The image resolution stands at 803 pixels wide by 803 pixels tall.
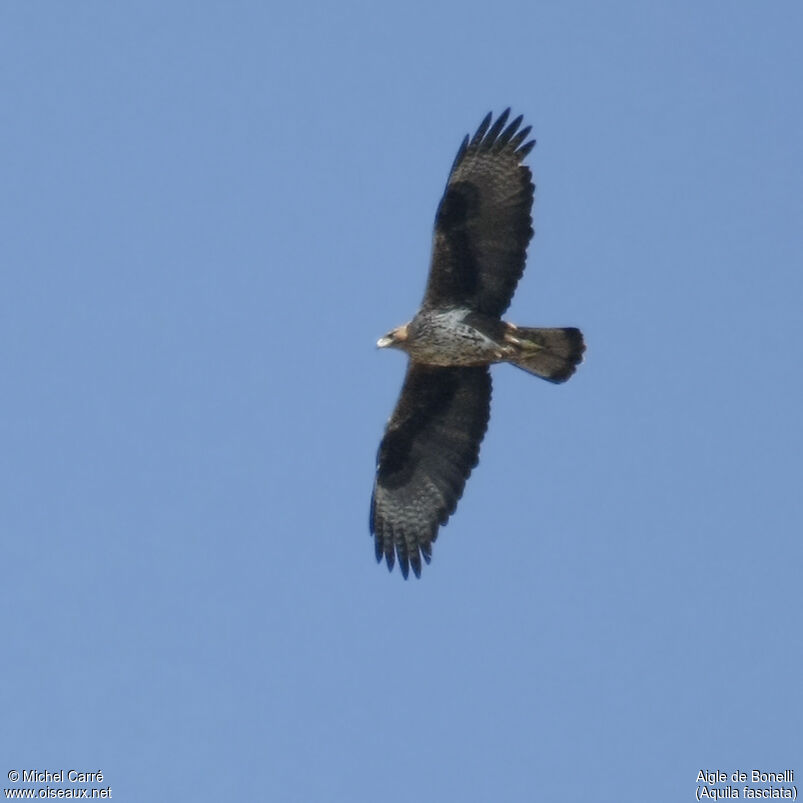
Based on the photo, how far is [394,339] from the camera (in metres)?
12.0

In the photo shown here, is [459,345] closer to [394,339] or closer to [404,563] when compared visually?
[394,339]

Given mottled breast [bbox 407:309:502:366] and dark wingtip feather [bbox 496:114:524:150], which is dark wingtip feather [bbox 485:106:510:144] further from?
mottled breast [bbox 407:309:502:366]

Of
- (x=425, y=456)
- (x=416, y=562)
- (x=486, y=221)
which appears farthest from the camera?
(x=416, y=562)

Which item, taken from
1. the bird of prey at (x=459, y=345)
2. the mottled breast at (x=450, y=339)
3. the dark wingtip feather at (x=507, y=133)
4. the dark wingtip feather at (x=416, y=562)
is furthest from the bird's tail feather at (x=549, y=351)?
the dark wingtip feather at (x=416, y=562)

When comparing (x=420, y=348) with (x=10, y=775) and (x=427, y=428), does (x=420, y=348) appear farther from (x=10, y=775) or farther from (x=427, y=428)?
(x=10, y=775)

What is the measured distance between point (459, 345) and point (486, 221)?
2.98ft

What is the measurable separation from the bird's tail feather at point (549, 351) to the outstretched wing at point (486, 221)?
0.32 meters

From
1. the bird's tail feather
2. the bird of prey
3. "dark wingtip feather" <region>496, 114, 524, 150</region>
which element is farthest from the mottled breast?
"dark wingtip feather" <region>496, 114, 524, 150</region>

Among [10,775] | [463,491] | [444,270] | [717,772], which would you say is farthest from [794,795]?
[10,775]

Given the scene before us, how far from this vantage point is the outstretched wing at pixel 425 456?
12328mm

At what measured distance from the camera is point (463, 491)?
12.5 metres

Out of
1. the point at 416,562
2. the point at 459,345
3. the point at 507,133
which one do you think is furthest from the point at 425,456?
the point at 507,133

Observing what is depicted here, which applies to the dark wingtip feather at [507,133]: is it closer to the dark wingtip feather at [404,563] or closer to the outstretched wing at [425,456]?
the outstretched wing at [425,456]

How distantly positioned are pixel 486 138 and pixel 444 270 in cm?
99
